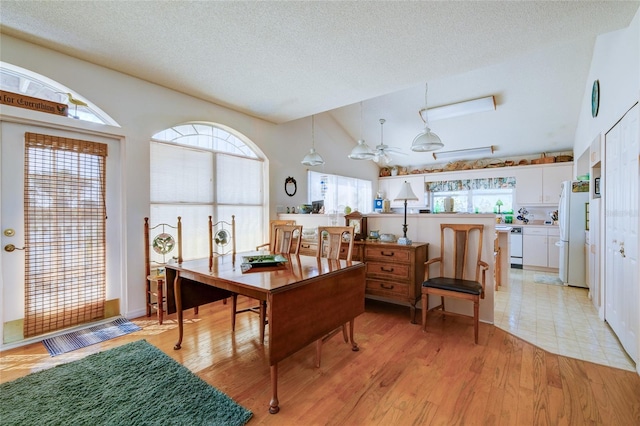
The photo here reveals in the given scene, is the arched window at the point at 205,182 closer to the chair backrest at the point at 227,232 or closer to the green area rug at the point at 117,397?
the chair backrest at the point at 227,232

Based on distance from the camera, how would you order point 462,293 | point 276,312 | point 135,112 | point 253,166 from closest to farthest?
point 276,312
point 462,293
point 135,112
point 253,166

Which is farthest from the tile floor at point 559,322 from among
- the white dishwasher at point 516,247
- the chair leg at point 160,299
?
the chair leg at point 160,299

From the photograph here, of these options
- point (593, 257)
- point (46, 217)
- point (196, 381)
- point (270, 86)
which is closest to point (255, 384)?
point (196, 381)

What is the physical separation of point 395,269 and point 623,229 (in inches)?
76.4

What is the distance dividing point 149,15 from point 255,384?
9.52ft

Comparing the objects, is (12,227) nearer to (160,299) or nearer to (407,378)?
(160,299)

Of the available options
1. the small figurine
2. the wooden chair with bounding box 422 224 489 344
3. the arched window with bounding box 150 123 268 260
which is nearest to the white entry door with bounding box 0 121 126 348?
the arched window with bounding box 150 123 268 260

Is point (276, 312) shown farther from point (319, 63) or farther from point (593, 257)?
point (593, 257)

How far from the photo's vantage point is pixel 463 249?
3.10 meters

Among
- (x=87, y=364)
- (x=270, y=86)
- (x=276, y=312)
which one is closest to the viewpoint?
(x=276, y=312)

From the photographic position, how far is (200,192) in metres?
4.04

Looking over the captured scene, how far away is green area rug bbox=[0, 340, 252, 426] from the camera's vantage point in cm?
166

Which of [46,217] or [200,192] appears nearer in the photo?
[46,217]

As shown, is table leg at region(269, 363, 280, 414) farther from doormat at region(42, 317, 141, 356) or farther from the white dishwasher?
the white dishwasher
